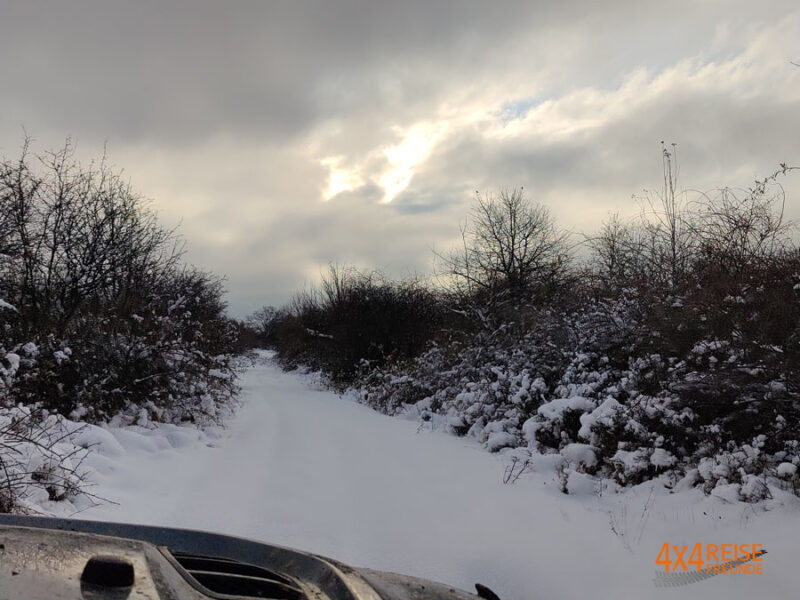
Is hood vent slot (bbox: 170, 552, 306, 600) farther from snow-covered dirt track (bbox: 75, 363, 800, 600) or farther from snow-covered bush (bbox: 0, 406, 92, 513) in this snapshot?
snow-covered bush (bbox: 0, 406, 92, 513)

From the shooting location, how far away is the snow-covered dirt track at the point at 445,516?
344 centimetres

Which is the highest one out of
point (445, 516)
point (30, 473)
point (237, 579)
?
point (237, 579)

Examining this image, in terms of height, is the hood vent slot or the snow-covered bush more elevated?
the hood vent slot

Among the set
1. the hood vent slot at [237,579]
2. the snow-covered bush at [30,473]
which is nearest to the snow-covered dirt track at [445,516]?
the snow-covered bush at [30,473]

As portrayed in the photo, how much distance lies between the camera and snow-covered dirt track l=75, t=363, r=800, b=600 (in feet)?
11.3

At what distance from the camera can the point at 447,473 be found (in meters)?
6.10

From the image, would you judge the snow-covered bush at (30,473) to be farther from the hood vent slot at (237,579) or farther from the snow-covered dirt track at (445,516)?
the hood vent slot at (237,579)

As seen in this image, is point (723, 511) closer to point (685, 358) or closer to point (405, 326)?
point (685, 358)

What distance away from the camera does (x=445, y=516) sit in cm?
465

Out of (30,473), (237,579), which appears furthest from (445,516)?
(30,473)

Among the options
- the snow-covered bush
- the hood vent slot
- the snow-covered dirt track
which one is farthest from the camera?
the snow-covered bush

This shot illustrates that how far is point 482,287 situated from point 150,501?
1396 cm

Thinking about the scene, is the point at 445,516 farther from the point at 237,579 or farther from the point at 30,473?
the point at 30,473

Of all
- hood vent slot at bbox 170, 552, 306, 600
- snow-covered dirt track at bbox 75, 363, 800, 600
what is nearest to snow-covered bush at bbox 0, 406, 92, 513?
snow-covered dirt track at bbox 75, 363, 800, 600
